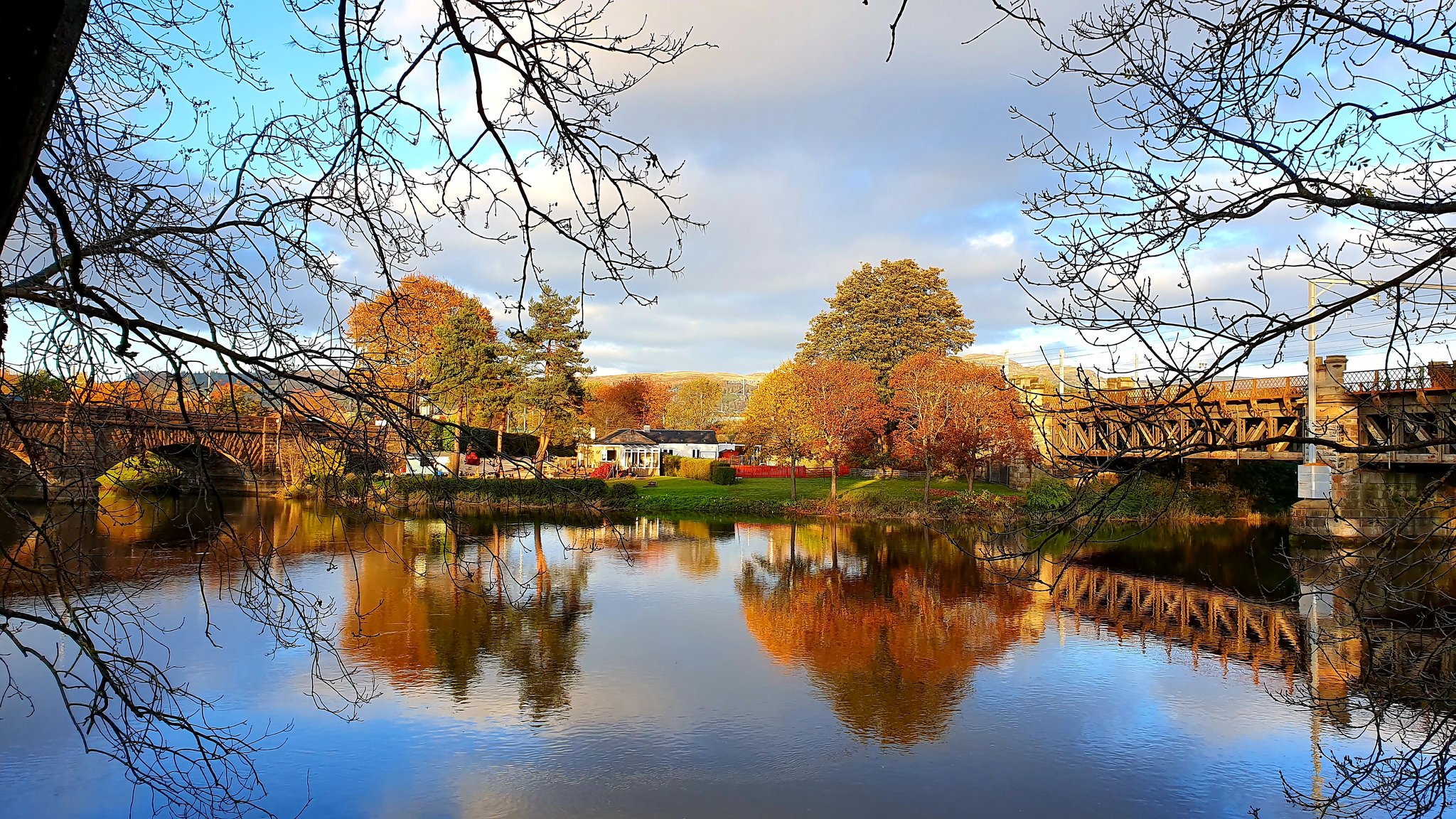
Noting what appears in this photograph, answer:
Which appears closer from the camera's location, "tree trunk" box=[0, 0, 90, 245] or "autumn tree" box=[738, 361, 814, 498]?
"tree trunk" box=[0, 0, 90, 245]

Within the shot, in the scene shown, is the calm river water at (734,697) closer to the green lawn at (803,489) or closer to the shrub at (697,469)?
the green lawn at (803,489)

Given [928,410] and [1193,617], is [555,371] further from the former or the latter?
[1193,617]

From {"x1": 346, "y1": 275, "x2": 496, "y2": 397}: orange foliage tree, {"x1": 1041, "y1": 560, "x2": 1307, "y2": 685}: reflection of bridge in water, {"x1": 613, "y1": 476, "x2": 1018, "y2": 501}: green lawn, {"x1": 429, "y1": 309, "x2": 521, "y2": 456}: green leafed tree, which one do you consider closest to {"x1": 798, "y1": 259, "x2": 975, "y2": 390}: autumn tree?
{"x1": 613, "y1": 476, "x2": 1018, "y2": 501}: green lawn

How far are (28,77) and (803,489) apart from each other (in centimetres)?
3413

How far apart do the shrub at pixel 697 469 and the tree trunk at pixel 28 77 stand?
38.9 metres

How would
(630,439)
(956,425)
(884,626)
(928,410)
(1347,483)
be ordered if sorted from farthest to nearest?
(630,439) < (928,410) < (956,425) < (1347,483) < (884,626)

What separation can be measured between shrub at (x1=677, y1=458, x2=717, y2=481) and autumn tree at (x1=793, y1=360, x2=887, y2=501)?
10.3 metres

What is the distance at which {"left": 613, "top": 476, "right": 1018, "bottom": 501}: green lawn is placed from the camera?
31500 millimetres

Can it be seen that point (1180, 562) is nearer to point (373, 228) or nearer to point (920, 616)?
point (920, 616)

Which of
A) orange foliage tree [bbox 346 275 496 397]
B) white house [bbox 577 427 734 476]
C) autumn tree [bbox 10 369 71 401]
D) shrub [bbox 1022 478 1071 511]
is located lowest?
shrub [bbox 1022 478 1071 511]

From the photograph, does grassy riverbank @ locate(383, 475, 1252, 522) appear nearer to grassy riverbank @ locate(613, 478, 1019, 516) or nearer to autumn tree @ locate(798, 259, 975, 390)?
grassy riverbank @ locate(613, 478, 1019, 516)

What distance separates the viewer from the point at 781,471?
4678 cm

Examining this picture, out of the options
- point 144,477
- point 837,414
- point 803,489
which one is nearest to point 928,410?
point 837,414

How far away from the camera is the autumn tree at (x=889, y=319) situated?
47.5 metres
